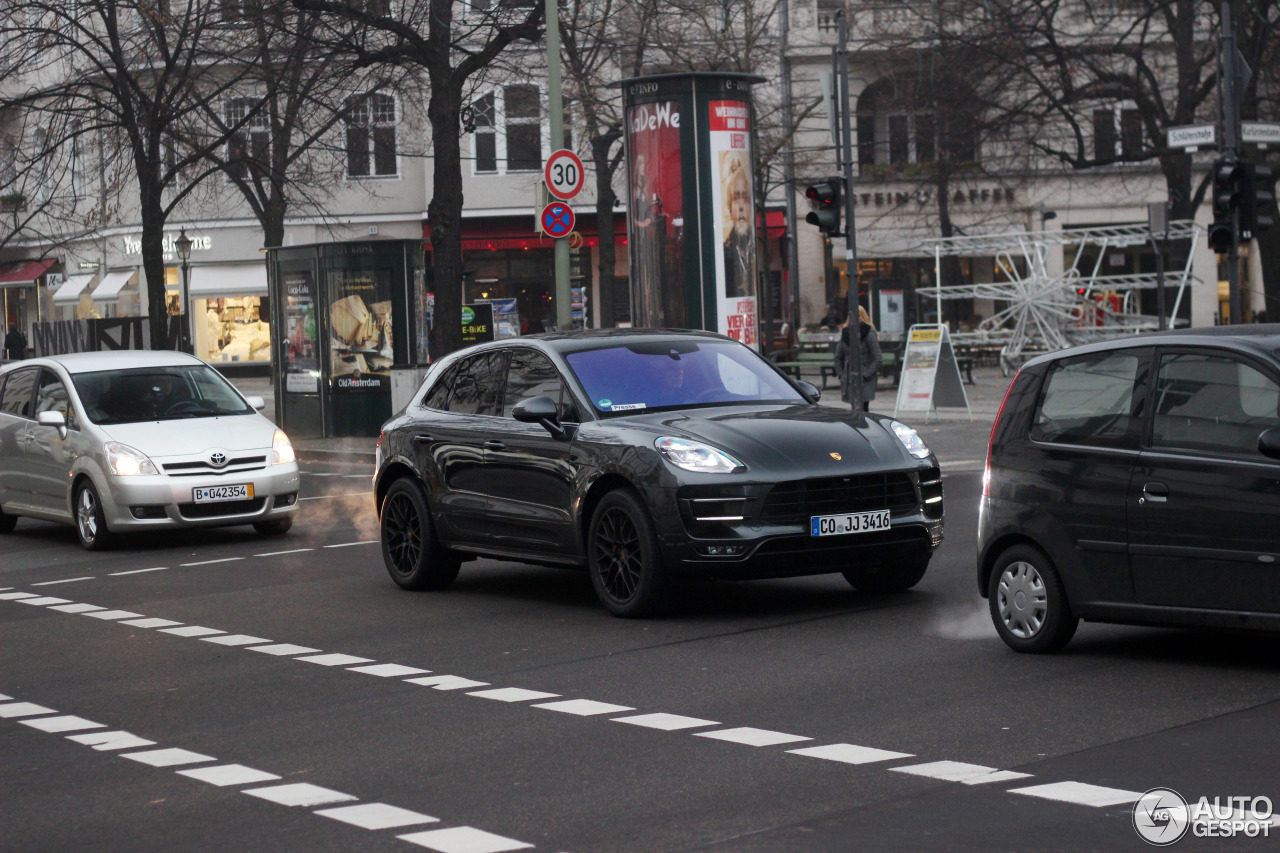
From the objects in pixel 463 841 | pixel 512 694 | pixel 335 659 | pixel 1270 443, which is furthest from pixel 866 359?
pixel 463 841

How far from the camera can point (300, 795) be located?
6250 mm

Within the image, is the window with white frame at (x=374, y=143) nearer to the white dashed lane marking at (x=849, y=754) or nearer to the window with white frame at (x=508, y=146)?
the window with white frame at (x=508, y=146)

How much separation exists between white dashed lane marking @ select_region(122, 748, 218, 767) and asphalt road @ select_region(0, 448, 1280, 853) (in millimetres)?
20

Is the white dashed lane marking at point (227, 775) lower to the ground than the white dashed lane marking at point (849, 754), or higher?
lower

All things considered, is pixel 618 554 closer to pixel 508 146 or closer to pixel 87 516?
pixel 87 516

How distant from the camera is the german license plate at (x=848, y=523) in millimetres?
9781

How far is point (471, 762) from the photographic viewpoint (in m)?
6.69

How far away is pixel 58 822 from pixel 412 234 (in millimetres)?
50247

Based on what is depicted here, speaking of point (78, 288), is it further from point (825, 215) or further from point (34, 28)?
point (825, 215)

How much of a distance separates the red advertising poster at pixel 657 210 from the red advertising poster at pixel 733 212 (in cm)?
46

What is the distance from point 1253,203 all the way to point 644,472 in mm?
13480

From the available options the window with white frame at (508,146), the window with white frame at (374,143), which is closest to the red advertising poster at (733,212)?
the window with white frame at (374,143)

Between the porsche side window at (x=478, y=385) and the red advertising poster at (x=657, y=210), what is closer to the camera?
the porsche side window at (x=478, y=385)

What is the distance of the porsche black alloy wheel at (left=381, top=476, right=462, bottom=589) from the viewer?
1195 cm
